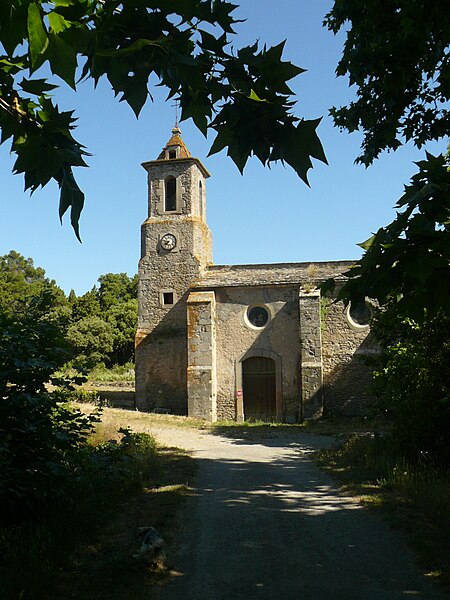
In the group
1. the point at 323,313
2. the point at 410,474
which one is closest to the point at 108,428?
the point at 410,474

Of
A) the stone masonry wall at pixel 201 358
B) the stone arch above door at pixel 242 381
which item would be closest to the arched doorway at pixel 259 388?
the stone arch above door at pixel 242 381

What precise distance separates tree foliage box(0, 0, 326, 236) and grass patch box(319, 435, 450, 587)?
13.6 ft

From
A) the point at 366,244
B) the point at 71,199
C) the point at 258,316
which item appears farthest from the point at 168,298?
the point at 71,199

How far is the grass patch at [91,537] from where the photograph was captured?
4.29m

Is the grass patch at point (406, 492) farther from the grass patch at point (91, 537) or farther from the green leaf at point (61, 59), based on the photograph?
the green leaf at point (61, 59)

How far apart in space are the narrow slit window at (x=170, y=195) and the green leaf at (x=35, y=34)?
22.9m

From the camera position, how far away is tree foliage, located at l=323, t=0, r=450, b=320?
2939 millimetres

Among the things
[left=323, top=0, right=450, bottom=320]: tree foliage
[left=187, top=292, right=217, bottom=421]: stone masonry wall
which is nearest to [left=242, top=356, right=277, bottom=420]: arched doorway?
[left=187, top=292, right=217, bottom=421]: stone masonry wall

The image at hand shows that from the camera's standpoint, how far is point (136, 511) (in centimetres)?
664

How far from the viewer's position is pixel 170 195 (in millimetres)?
24625

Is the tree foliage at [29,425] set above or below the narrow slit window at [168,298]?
below

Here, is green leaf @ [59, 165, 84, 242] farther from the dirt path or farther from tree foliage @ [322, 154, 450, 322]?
the dirt path

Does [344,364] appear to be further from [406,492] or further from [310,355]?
[406,492]

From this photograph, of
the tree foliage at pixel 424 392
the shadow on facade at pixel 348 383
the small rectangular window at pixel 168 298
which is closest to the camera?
the tree foliage at pixel 424 392
